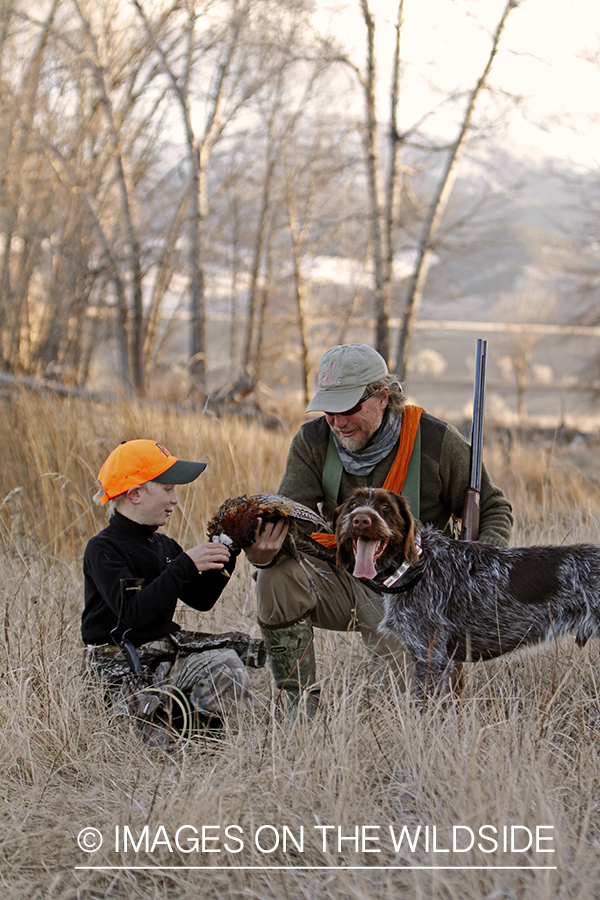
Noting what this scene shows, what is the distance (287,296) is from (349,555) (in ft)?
73.6

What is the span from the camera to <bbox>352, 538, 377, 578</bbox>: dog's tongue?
108 inches

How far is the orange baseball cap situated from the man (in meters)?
0.44

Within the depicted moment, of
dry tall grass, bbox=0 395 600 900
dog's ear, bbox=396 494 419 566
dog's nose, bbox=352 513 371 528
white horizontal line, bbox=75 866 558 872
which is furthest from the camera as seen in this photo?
dog's ear, bbox=396 494 419 566

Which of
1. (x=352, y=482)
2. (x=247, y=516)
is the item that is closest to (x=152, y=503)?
(x=247, y=516)

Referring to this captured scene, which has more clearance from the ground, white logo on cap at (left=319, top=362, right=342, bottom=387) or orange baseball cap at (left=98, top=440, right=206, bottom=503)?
white logo on cap at (left=319, top=362, right=342, bottom=387)

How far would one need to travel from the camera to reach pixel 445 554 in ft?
9.98

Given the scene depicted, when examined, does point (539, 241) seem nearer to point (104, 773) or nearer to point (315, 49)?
point (315, 49)

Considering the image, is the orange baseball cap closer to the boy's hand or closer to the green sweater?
the boy's hand

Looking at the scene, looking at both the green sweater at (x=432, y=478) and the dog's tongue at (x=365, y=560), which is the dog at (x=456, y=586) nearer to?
the dog's tongue at (x=365, y=560)

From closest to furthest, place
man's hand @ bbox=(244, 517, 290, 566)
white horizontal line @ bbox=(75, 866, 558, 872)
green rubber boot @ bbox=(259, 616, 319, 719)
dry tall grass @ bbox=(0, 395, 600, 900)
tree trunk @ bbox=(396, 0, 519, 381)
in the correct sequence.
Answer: white horizontal line @ bbox=(75, 866, 558, 872) < dry tall grass @ bbox=(0, 395, 600, 900) < man's hand @ bbox=(244, 517, 290, 566) < green rubber boot @ bbox=(259, 616, 319, 719) < tree trunk @ bbox=(396, 0, 519, 381)

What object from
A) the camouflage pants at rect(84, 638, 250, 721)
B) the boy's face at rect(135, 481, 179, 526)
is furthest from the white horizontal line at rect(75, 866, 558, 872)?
the boy's face at rect(135, 481, 179, 526)

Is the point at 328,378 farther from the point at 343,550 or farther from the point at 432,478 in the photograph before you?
the point at 343,550

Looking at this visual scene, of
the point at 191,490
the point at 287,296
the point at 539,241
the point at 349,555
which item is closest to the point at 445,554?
the point at 349,555

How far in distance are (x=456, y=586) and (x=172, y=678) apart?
47.4 inches
